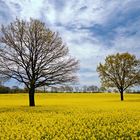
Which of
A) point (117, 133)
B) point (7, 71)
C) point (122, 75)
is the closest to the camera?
point (117, 133)

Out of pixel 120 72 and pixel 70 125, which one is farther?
pixel 120 72

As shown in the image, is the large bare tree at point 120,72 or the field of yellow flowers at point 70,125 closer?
the field of yellow flowers at point 70,125

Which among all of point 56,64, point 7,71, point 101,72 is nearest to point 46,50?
point 56,64

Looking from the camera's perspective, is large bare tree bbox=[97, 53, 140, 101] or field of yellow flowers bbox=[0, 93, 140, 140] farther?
large bare tree bbox=[97, 53, 140, 101]

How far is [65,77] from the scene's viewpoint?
47.2m

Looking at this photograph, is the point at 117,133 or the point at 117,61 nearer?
the point at 117,133

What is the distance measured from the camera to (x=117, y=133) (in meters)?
15.2

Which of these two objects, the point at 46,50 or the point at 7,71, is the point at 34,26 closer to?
the point at 46,50

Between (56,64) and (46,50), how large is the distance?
2184mm

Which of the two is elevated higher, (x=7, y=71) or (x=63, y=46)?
(x=63, y=46)

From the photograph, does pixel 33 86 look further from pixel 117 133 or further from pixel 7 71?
pixel 117 133

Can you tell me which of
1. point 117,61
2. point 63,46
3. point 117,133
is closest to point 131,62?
point 117,61

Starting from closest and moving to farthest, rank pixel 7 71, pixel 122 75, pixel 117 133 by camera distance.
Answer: pixel 117 133, pixel 7 71, pixel 122 75

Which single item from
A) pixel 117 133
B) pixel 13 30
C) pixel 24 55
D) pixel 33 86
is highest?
pixel 13 30
